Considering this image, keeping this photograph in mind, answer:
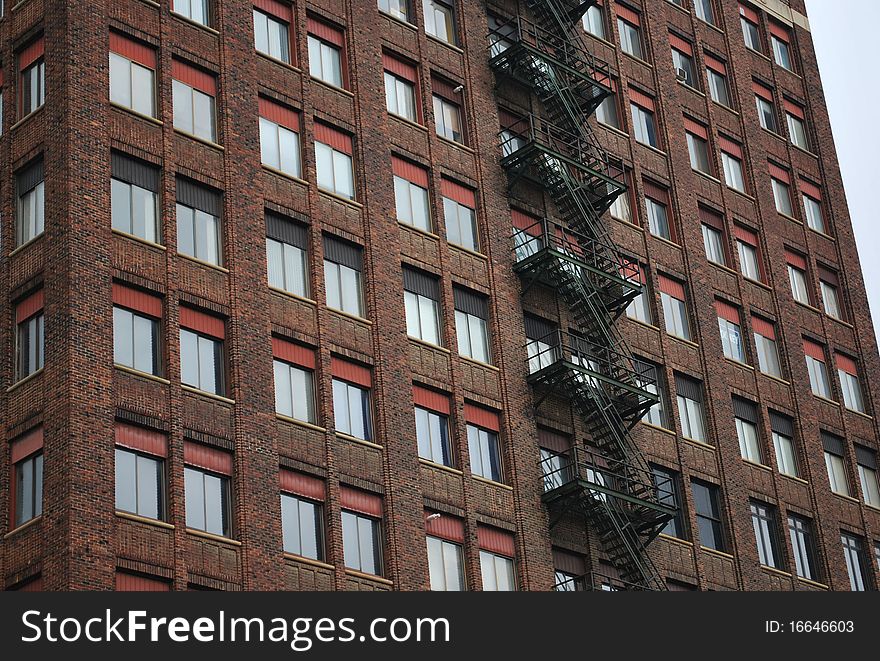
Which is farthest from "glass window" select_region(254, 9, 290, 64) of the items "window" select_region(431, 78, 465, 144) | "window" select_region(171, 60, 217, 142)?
"window" select_region(431, 78, 465, 144)

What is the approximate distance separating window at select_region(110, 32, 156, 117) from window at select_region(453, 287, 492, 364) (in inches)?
534

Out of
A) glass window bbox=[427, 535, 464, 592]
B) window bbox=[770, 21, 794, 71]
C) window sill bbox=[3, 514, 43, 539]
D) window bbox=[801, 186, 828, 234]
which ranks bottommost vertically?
window sill bbox=[3, 514, 43, 539]

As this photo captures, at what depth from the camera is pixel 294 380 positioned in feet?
200

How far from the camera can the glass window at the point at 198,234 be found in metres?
59.8

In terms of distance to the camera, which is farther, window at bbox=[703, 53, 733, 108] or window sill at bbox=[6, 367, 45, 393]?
window at bbox=[703, 53, 733, 108]

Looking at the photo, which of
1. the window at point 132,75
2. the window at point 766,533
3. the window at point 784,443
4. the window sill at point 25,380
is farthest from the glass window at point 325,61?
the window at point 784,443

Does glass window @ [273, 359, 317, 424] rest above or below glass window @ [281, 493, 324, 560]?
above

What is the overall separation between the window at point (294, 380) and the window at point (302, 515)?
2247 mm

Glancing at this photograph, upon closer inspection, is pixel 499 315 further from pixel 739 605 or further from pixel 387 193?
pixel 739 605

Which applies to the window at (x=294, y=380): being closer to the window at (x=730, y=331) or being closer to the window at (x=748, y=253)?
the window at (x=730, y=331)

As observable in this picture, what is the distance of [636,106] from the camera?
81062 mm

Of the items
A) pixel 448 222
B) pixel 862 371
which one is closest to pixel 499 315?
pixel 448 222

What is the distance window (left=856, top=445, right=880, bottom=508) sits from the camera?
8175cm

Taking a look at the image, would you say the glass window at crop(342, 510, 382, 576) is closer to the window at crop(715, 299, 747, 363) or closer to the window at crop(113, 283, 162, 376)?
the window at crop(113, 283, 162, 376)
